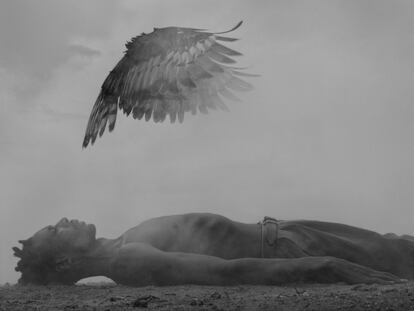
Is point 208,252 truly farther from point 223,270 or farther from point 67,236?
point 67,236

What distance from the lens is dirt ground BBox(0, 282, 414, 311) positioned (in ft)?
15.5

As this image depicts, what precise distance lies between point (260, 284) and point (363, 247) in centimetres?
181

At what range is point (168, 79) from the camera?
7348mm

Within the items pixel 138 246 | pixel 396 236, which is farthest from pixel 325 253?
pixel 138 246

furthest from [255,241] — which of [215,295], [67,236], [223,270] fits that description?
[67,236]

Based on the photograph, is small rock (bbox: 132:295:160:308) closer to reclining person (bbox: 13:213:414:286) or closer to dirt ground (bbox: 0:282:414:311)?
dirt ground (bbox: 0:282:414:311)

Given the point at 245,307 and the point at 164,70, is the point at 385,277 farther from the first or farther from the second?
the point at 164,70

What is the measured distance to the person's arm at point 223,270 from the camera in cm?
618

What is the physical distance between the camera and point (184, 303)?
5.19m

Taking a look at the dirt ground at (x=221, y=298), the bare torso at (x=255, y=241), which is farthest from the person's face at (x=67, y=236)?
the dirt ground at (x=221, y=298)

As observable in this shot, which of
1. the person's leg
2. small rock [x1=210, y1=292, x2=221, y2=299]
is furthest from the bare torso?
small rock [x1=210, y1=292, x2=221, y2=299]

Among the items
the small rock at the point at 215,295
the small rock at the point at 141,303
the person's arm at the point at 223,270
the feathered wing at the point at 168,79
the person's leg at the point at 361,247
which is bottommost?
the small rock at the point at 141,303

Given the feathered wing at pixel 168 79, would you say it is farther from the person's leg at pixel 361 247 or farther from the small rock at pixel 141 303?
the small rock at pixel 141 303

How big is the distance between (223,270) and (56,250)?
2.43 m
